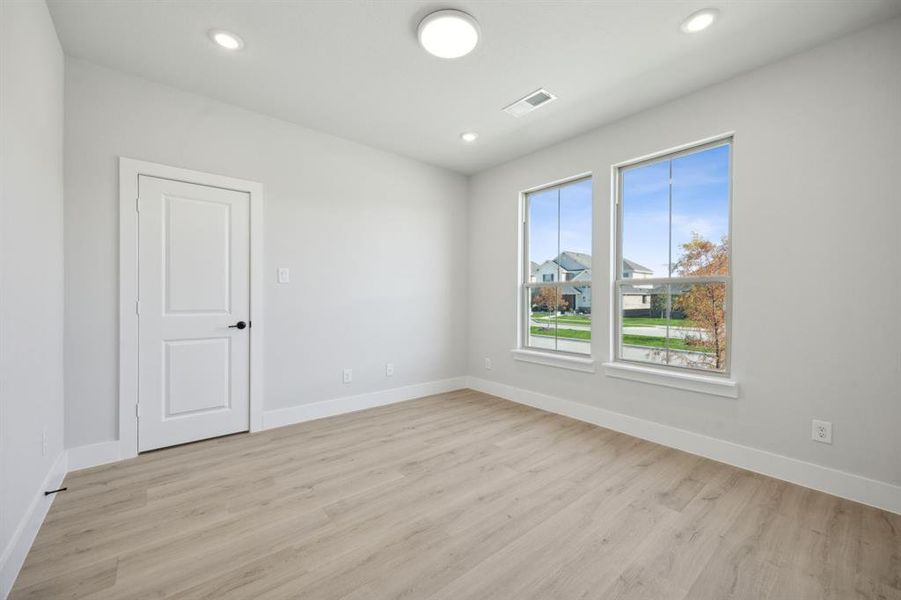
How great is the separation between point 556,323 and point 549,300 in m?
0.26

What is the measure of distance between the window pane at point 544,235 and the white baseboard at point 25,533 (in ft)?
13.2

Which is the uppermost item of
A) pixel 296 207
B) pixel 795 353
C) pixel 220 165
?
pixel 220 165

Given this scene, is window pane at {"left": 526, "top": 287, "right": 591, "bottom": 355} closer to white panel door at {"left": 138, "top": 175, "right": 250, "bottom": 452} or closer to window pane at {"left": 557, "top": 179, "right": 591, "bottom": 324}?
window pane at {"left": 557, "top": 179, "right": 591, "bottom": 324}

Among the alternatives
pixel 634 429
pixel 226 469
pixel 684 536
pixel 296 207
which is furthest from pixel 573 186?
pixel 226 469

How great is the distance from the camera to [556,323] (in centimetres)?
404

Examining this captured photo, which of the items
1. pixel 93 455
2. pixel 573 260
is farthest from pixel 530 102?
pixel 93 455

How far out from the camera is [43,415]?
6.66 ft

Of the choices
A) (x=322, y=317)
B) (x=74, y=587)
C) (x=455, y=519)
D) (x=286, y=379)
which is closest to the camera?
(x=74, y=587)

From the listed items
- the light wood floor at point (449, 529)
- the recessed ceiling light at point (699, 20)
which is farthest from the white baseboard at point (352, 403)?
the recessed ceiling light at point (699, 20)

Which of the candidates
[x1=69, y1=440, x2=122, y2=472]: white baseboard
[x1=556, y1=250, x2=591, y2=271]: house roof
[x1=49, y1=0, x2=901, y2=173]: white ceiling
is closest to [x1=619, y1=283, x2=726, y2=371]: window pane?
[x1=556, y1=250, x2=591, y2=271]: house roof

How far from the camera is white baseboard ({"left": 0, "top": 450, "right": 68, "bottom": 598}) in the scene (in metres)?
1.46

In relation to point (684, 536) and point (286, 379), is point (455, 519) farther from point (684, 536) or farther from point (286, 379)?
point (286, 379)

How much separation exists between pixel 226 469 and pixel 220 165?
92.9 inches

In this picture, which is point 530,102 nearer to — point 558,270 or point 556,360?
point 558,270
